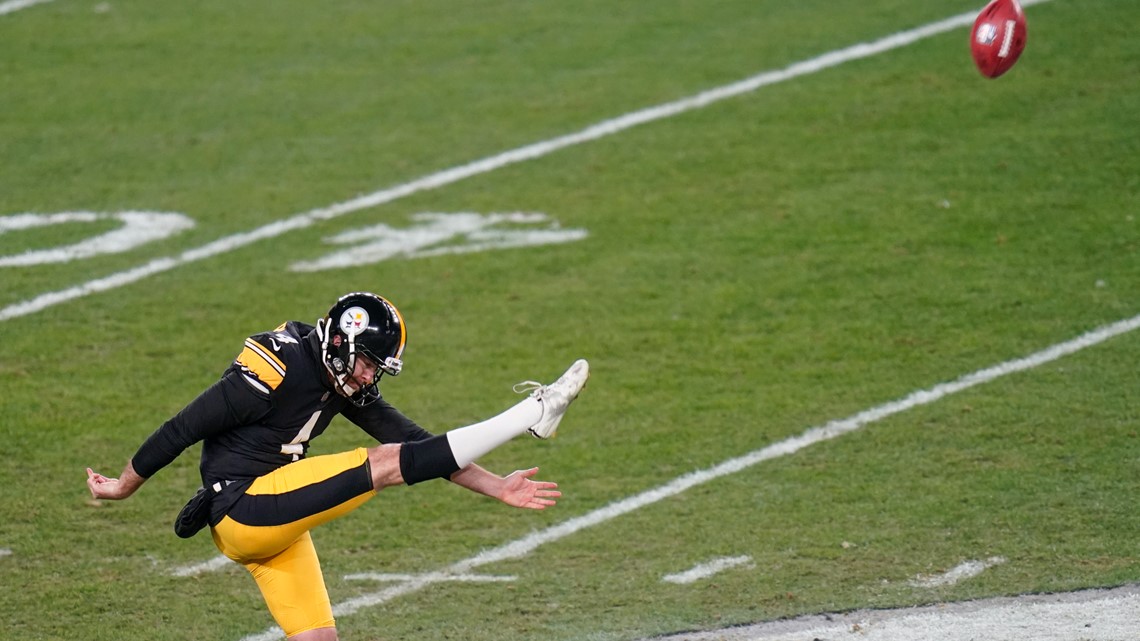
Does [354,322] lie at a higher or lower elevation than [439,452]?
higher

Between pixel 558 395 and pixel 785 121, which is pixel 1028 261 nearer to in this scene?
pixel 785 121

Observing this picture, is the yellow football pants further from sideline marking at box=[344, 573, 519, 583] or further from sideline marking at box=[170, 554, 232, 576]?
sideline marking at box=[170, 554, 232, 576]

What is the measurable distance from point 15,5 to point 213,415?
11.7 meters

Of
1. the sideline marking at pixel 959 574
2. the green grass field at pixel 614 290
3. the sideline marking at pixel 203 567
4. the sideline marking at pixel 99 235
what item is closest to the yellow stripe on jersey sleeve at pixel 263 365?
the green grass field at pixel 614 290

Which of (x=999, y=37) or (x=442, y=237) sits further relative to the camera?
(x=442, y=237)

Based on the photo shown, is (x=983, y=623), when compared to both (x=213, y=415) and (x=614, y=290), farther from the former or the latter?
(x=614, y=290)

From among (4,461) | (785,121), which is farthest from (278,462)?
(785,121)

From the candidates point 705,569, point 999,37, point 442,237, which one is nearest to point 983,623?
point 705,569

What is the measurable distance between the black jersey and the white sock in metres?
0.54

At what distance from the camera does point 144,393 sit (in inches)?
334

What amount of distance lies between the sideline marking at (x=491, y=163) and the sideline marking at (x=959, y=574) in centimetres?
612

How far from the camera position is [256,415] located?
16.1 ft

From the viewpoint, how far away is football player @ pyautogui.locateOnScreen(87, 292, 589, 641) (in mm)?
4797

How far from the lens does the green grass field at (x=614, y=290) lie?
6.43m
